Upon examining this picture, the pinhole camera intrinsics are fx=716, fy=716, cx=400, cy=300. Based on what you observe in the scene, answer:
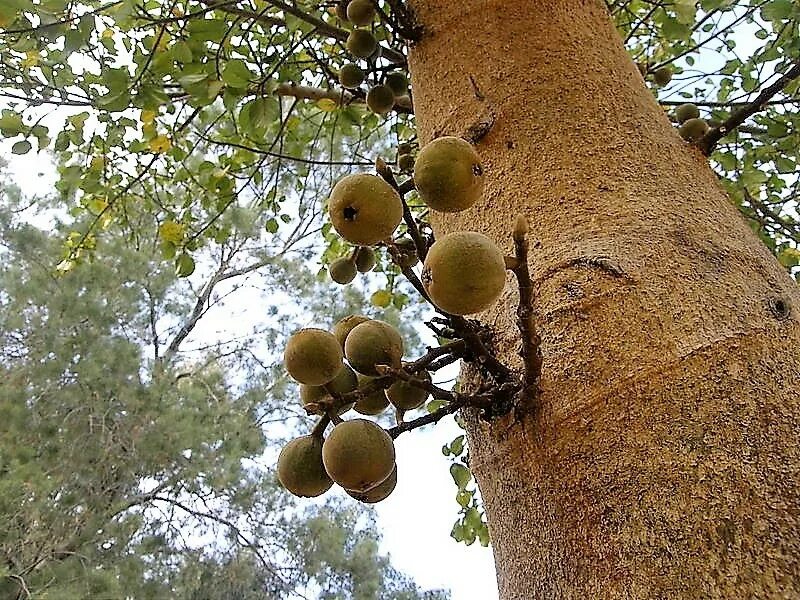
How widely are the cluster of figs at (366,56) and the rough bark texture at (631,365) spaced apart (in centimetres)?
52

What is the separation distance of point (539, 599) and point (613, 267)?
11.0 inches

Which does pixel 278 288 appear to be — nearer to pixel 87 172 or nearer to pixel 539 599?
pixel 87 172

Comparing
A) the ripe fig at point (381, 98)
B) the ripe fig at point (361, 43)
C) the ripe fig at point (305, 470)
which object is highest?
the ripe fig at point (361, 43)

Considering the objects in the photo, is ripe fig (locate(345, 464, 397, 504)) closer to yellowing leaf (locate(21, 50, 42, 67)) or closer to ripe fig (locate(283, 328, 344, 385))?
ripe fig (locate(283, 328, 344, 385))

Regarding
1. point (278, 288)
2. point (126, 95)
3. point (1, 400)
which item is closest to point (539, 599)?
point (126, 95)

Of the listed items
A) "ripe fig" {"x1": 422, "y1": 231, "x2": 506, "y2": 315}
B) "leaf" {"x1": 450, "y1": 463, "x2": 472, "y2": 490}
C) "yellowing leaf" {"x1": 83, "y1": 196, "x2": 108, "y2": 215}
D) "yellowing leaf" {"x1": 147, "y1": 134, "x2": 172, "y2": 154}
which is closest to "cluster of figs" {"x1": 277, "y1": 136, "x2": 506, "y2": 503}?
"ripe fig" {"x1": 422, "y1": 231, "x2": 506, "y2": 315}

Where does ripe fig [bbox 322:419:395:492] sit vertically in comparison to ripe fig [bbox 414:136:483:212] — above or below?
below

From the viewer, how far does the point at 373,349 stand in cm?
65

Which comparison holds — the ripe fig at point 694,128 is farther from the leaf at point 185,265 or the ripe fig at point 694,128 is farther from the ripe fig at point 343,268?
the leaf at point 185,265

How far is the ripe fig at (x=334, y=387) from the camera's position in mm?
711

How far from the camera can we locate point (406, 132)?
2770 millimetres

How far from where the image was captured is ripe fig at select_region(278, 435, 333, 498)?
27.3 inches

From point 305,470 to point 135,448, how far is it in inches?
228

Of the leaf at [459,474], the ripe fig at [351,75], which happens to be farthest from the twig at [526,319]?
the leaf at [459,474]
